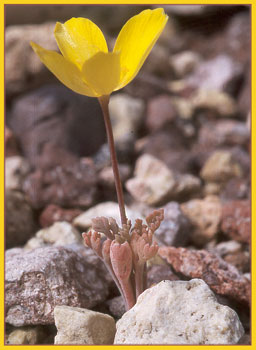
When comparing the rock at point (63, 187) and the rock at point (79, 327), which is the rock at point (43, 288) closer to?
the rock at point (79, 327)

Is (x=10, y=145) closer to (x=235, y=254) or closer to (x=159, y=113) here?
(x=159, y=113)

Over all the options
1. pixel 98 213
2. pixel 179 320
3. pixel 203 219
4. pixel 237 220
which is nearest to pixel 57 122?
pixel 98 213

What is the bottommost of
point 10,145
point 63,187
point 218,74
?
point 63,187

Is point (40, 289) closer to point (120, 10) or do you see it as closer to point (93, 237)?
point (93, 237)

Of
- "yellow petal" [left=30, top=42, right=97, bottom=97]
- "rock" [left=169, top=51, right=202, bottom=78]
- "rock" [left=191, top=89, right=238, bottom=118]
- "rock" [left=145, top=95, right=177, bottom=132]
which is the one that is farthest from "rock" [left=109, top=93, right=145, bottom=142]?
"yellow petal" [left=30, top=42, right=97, bottom=97]

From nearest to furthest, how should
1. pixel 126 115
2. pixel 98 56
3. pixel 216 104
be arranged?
pixel 98 56 → pixel 126 115 → pixel 216 104

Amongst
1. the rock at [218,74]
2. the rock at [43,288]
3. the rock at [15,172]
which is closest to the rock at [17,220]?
the rock at [15,172]
